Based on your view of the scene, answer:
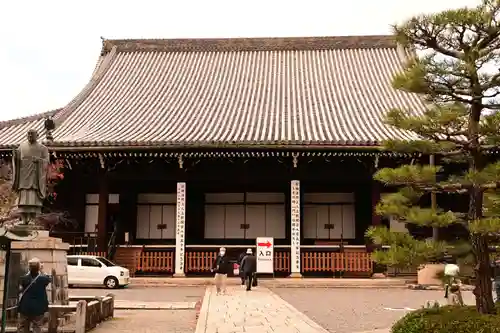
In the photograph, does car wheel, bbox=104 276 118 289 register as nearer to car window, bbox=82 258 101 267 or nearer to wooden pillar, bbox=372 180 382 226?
car window, bbox=82 258 101 267

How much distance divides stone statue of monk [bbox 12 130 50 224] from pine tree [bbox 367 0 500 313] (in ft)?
19.9

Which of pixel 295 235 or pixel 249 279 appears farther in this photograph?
pixel 295 235

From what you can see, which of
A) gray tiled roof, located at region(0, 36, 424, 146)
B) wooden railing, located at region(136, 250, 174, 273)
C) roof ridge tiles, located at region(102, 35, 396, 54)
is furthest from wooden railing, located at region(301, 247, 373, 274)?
roof ridge tiles, located at region(102, 35, 396, 54)

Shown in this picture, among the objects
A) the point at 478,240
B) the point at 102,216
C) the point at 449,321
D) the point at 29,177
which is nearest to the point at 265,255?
the point at 102,216

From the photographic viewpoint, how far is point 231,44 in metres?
32.2

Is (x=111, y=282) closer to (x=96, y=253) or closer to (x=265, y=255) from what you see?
(x=96, y=253)

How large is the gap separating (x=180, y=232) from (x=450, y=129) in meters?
14.6

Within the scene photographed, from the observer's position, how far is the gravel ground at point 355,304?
1150 cm

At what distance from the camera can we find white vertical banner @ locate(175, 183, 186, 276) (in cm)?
2103

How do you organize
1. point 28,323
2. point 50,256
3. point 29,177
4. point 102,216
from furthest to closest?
point 102,216, point 50,256, point 29,177, point 28,323

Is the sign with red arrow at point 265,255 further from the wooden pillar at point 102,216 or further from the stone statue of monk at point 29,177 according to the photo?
the stone statue of monk at point 29,177

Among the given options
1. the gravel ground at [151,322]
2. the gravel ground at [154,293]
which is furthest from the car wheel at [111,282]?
the gravel ground at [151,322]

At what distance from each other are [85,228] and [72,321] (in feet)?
43.5

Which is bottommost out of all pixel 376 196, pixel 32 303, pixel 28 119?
pixel 32 303
